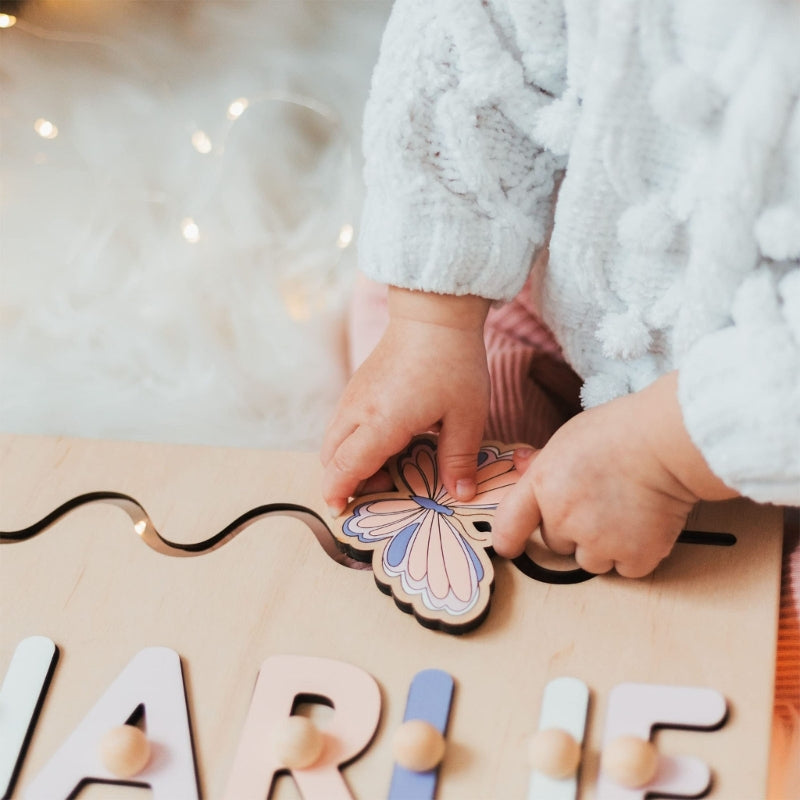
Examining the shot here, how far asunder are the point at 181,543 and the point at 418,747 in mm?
187

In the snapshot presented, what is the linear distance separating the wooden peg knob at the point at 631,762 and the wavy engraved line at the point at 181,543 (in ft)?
0.54

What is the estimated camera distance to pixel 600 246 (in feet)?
1.71

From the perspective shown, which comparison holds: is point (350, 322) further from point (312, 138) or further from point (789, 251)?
point (789, 251)

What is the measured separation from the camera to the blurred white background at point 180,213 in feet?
2.36

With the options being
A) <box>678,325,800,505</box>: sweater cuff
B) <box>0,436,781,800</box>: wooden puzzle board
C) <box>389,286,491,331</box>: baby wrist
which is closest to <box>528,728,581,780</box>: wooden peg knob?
<box>0,436,781,800</box>: wooden puzzle board

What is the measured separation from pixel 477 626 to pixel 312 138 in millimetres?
529

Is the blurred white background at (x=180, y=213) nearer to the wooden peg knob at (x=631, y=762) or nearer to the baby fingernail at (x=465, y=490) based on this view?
the baby fingernail at (x=465, y=490)

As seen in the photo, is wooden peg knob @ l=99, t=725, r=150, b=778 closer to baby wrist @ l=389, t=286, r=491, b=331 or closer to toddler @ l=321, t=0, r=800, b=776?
toddler @ l=321, t=0, r=800, b=776

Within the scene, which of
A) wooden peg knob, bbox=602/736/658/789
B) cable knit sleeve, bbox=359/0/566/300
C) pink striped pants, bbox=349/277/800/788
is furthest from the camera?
pink striped pants, bbox=349/277/800/788

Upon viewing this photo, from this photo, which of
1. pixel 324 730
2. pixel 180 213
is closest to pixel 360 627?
pixel 324 730

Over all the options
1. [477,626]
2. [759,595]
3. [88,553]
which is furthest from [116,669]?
[759,595]

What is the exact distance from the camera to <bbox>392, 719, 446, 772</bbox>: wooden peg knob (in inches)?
16.0

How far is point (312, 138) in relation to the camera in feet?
2.77

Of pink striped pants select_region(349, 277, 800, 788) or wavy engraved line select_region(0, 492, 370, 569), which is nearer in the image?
wavy engraved line select_region(0, 492, 370, 569)
